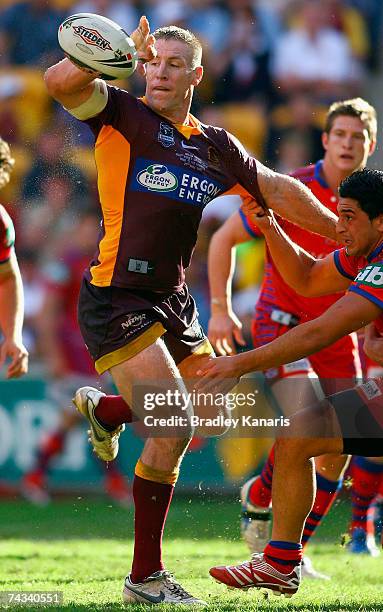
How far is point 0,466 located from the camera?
10.5m

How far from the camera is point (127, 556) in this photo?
7.61 meters

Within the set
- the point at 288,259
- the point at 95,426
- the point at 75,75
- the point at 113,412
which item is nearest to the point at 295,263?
the point at 288,259

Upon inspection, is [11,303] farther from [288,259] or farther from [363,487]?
[363,487]

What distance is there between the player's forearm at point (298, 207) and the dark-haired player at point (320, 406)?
1.67ft

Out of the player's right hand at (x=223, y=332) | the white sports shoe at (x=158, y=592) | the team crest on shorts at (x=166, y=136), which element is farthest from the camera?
the player's right hand at (x=223, y=332)

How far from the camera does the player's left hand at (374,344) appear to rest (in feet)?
17.9

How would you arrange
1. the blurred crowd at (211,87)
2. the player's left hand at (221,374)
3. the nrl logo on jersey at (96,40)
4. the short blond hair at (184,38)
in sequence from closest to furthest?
the nrl logo on jersey at (96,40), the player's left hand at (221,374), the short blond hair at (184,38), the blurred crowd at (211,87)

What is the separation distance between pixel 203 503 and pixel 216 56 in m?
4.64

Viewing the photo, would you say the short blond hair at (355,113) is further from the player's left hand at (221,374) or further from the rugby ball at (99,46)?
the player's left hand at (221,374)

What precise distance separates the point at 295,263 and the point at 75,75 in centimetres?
158

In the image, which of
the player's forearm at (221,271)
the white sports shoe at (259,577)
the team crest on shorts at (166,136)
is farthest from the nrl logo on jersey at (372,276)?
the player's forearm at (221,271)

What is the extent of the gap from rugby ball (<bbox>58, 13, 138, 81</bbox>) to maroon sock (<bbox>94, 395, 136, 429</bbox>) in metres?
1.71

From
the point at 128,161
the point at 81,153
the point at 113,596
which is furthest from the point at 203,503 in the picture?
the point at 128,161

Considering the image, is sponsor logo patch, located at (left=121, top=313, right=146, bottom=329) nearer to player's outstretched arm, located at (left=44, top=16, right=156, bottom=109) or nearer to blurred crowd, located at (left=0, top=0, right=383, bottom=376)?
player's outstretched arm, located at (left=44, top=16, right=156, bottom=109)
